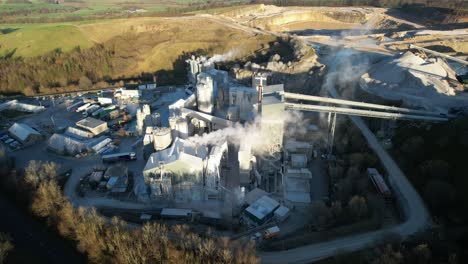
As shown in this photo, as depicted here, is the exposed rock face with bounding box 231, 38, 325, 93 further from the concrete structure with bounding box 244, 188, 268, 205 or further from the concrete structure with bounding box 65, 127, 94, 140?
the concrete structure with bounding box 65, 127, 94, 140

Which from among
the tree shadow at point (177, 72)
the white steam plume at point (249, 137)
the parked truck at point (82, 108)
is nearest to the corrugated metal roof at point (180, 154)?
the white steam plume at point (249, 137)

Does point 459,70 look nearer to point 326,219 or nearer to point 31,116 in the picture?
point 326,219

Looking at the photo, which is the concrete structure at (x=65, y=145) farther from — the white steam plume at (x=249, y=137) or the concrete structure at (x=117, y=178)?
the white steam plume at (x=249, y=137)

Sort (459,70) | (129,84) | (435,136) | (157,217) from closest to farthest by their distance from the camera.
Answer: (157,217) < (435,136) < (459,70) < (129,84)

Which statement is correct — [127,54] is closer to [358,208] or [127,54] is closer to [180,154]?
[180,154]

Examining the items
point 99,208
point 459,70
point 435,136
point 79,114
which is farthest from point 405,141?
point 79,114

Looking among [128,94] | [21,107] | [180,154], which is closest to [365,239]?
[180,154]
